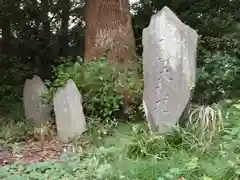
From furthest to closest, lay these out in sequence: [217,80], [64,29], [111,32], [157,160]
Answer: [64,29], [111,32], [217,80], [157,160]

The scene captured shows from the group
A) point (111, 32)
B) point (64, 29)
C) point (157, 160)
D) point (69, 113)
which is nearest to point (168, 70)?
point (157, 160)

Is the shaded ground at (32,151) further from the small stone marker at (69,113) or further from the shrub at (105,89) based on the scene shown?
the shrub at (105,89)

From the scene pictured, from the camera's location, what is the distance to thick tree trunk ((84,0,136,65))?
6.95 meters

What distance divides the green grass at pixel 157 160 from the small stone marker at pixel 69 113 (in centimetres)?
73

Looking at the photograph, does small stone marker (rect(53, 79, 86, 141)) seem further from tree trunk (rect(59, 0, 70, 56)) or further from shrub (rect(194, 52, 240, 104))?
tree trunk (rect(59, 0, 70, 56))

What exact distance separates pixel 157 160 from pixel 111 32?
306 centimetres

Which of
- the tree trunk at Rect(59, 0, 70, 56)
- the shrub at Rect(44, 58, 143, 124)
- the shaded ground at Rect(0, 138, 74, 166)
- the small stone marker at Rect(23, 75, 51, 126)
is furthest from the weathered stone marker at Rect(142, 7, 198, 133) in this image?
the tree trunk at Rect(59, 0, 70, 56)

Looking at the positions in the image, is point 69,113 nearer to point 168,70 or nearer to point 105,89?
point 105,89

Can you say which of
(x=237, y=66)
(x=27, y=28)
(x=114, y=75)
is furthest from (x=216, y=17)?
(x=27, y=28)

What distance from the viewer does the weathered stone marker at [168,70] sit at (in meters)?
5.17

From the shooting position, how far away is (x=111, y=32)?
23.0 ft

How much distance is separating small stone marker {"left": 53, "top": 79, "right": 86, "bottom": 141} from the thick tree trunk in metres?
1.09

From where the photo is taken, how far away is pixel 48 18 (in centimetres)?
1138

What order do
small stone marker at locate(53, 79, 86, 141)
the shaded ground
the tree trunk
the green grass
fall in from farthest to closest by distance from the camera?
1. the tree trunk
2. small stone marker at locate(53, 79, 86, 141)
3. the shaded ground
4. the green grass
